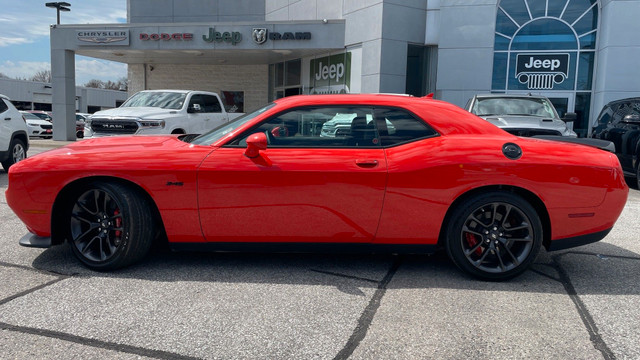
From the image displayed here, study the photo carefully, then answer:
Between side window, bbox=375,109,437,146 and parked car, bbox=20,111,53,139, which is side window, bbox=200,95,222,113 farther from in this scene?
parked car, bbox=20,111,53,139

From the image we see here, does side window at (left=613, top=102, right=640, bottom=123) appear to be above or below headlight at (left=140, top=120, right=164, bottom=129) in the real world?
above

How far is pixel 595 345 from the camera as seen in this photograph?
110 inches

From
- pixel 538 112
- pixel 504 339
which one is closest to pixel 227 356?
pixel 504 339

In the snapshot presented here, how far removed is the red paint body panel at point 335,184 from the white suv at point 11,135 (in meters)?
6.75

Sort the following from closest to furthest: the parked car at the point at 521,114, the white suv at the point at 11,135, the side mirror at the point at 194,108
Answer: the parked car at the point at 521,114
the white suv at the point at 11,135
the side mirror at the point at 194,108

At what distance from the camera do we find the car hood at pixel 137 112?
33.4 feet

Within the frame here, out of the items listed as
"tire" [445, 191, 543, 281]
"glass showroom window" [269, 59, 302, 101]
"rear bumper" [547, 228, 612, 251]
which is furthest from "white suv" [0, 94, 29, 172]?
"glass showroom window" [269, 59, 302, 101]

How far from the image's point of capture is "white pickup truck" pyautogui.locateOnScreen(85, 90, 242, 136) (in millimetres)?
10031

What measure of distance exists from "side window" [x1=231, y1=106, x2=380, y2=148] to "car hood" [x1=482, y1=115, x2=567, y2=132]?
511 cm

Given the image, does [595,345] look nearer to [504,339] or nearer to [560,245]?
[504,339]

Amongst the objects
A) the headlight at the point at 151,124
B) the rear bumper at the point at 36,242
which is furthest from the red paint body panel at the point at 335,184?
the headlight at the point at 151,124

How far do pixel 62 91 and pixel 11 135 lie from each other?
14.0 metres

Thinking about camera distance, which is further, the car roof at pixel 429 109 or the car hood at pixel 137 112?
the car hood at pixel 137 112

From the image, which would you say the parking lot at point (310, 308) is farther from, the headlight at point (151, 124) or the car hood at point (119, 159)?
the headlight at point (151, 124)
